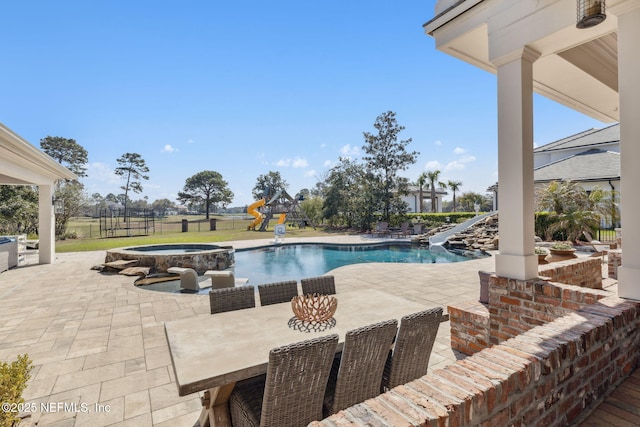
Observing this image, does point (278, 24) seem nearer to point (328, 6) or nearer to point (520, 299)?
point (328, 6)

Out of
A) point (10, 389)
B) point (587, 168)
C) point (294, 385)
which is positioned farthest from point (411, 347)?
point (587, 168)

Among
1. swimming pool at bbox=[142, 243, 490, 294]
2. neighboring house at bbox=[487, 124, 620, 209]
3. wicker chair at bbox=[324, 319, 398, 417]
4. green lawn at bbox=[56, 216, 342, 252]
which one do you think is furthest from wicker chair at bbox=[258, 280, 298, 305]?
neighboring house at bbox=[487, 124, 620, 209]

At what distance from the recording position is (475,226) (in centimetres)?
1761

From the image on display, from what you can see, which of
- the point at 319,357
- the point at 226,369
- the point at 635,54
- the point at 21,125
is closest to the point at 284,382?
the point at 319,357

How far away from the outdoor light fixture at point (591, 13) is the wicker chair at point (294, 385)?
9.55 feet

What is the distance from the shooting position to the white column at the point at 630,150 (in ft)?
8.39

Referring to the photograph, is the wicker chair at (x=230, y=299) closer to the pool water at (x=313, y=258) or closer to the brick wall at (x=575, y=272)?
the brick wall at (x=575, y=272)

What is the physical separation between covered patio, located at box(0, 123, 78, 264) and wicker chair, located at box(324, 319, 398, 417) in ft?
22.5

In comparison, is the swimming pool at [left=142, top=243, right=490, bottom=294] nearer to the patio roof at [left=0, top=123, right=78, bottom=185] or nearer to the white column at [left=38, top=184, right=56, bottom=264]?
the patio roof at [left=0, top=123, right=78, bottom=185]

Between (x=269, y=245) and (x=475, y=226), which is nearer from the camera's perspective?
(x=269, y=245)

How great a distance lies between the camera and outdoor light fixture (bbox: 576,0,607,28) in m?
2.19

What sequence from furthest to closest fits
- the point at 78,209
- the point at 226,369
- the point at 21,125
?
1. the point at 21,125
2. the point at 78,209
3. the point at 226,369

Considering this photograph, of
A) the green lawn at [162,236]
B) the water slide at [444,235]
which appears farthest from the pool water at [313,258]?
the green lawn at [162,236]

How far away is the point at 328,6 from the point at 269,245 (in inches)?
405
